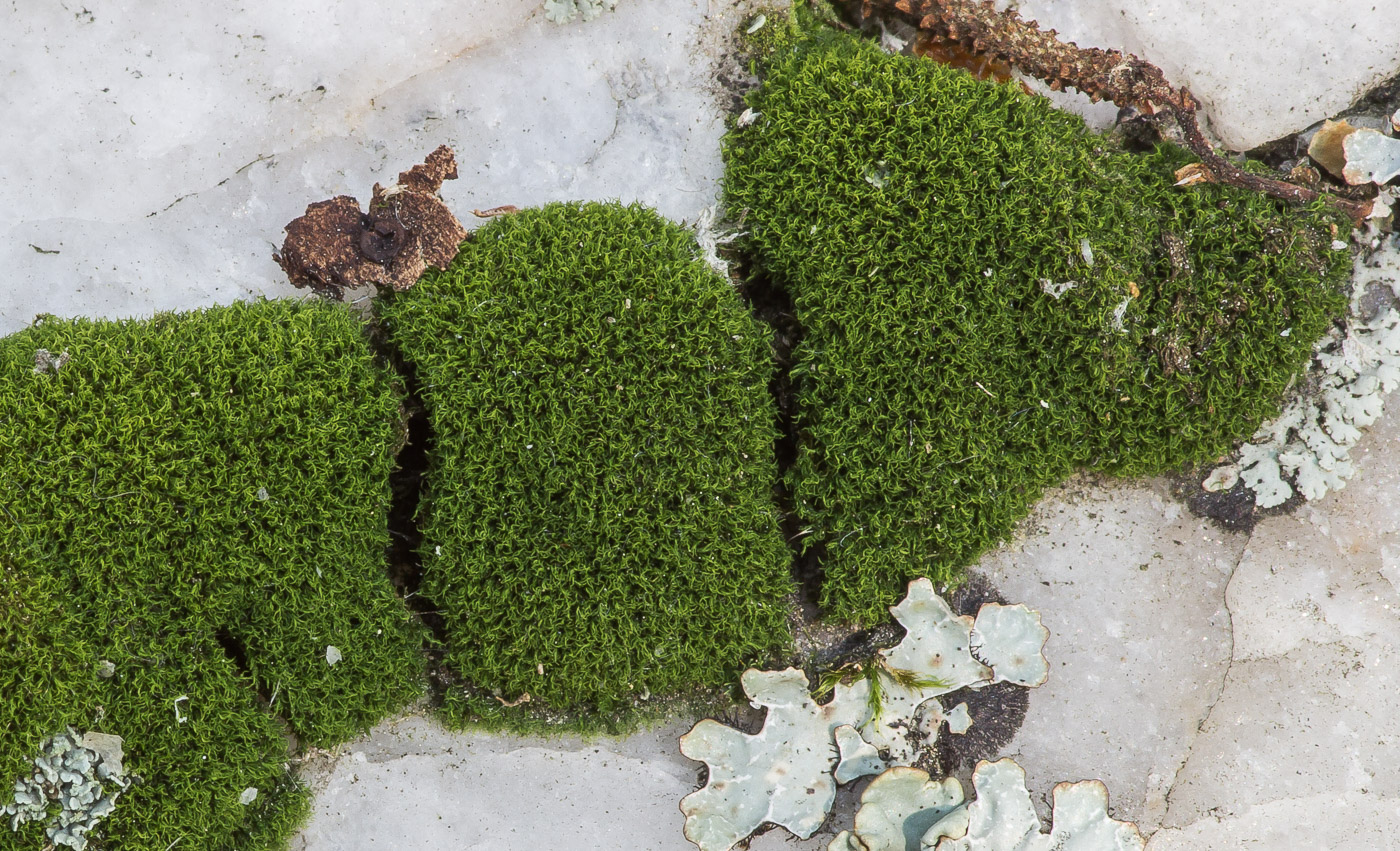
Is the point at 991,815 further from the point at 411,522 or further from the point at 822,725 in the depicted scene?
the point at 411,522

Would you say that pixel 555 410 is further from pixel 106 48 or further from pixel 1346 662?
pixel 1346 662

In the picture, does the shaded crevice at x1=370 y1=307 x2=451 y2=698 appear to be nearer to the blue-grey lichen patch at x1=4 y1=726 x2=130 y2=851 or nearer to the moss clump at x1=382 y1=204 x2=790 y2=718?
the moss clump at x1=382 y1=204 x2=790 y2=718

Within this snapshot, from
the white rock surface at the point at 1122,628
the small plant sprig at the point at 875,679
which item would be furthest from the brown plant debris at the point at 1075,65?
the small plant sprig at the point at 875,679

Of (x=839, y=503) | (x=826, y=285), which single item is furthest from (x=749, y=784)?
(x=826, y=285)

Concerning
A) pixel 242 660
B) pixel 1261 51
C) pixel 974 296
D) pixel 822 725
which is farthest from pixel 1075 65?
pixel 242 660

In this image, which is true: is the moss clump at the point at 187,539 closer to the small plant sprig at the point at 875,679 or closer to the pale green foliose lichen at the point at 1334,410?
the small plant sprig at the point at 875,679

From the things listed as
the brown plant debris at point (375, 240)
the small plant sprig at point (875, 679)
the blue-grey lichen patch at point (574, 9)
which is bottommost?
the small plant sprig at point (875, 679)
